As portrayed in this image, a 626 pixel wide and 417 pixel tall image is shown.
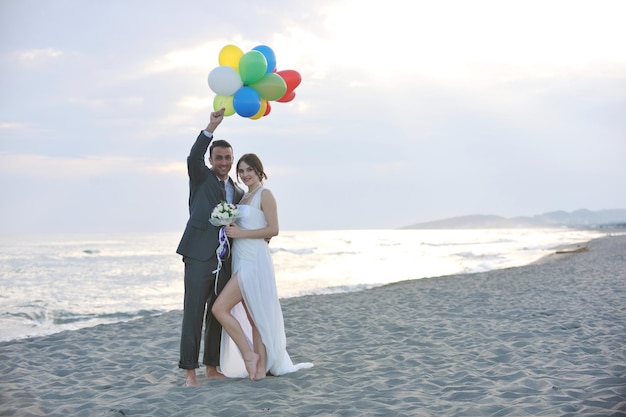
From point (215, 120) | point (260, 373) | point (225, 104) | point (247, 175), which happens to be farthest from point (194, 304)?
point (225, 104)

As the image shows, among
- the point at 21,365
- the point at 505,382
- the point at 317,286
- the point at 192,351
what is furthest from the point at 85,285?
the point at 505,382

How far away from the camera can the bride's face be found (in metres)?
5.02

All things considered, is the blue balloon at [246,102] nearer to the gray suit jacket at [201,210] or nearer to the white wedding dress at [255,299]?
the gray suit jacket at [201,210]

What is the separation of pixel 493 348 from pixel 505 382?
1.40 metres

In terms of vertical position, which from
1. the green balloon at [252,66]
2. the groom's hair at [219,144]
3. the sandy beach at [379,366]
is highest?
the green balloon at [252,66]

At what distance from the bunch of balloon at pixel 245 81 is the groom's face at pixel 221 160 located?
16.3 inches

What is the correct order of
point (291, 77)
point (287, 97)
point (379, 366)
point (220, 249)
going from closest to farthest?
point (220, 249) → point (379, 366) → point (291, 77) → point (287, 97)

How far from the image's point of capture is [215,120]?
4.85 m

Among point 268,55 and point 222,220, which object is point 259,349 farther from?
point 268,55

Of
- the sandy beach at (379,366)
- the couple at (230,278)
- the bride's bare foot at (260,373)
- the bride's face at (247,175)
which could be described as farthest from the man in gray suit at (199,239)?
the bride's bare foot at (260,373)

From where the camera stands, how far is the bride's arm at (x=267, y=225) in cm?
489

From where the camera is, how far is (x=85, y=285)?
17.4m

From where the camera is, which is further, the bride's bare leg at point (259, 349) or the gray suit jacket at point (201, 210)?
the bride's bare leg at point (259, 349)

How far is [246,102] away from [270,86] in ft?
1.00
